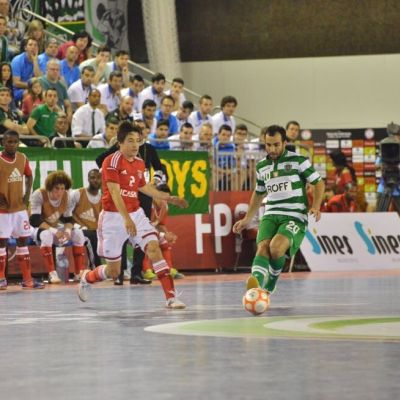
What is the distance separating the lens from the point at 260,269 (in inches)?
490

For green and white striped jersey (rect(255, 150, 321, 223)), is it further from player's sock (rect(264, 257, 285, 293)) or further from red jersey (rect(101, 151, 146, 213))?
red jersey (rect(101, 151, 146, 213))

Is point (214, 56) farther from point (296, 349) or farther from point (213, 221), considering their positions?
point (296, 349)

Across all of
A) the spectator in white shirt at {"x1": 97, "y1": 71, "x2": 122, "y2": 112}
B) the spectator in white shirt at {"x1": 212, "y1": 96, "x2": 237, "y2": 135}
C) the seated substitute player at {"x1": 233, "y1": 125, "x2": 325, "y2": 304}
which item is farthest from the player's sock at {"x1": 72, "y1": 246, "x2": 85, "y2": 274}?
the seated substitute player at {"x1": 233, "y1": 125, "x2": 325, "y2": 304}

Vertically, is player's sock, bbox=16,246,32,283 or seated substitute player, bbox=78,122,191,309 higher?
seated substitute player, bbox=78,122,191,309

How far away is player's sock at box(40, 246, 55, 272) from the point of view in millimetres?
18859

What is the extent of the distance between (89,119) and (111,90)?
166 cm

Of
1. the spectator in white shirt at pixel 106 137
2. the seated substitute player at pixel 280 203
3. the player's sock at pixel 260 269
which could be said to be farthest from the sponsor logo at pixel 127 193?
the spectator in white shirt at pixel 106 137

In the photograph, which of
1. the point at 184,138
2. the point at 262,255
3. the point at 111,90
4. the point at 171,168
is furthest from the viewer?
the point at 111,90

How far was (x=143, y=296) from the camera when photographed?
15.1 m

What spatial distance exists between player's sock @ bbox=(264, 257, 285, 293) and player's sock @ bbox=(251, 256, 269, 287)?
32 centimetres

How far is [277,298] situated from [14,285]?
17.8ft

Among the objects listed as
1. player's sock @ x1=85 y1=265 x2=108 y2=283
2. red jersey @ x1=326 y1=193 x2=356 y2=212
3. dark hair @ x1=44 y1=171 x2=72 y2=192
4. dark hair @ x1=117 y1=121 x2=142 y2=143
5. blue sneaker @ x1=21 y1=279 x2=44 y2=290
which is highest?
dark hair @ x1=117 y1=121 x2=142 y2=143

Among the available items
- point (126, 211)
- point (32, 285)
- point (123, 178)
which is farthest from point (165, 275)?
point (32, 285)

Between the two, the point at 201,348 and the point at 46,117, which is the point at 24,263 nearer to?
the point at 46,117
